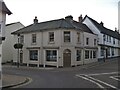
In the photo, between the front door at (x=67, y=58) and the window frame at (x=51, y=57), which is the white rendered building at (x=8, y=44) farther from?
the front door at (x=67, y=58)

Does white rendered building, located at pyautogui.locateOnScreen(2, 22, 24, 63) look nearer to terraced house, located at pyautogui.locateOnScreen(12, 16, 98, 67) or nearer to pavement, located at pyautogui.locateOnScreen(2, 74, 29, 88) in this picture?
terraced house, located at pyautogui.locateOnScreen(12, 16, 98, 67)

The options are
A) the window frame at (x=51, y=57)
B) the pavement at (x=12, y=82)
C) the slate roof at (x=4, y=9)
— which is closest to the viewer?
the pavement at (x=12, y=82)

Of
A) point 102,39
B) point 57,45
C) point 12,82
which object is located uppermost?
point 102,39

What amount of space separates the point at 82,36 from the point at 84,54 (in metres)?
2.95

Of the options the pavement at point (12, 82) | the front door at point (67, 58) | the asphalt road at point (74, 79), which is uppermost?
the front door at point (67, 58)

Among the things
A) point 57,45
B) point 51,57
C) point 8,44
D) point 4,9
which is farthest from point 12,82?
point 8,44

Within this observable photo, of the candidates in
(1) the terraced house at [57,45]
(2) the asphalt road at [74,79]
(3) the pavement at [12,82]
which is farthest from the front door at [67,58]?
(3) the pavement at [12,82]

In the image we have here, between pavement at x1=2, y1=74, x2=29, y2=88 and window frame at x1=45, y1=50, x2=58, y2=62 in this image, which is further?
window frame at x1=45, y1=50, x2=58, y2=62

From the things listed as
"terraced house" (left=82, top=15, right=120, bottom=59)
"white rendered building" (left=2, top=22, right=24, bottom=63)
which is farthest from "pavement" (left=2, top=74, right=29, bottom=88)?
"white rendered building" (left=2, top=22, right=24, bottom=63)

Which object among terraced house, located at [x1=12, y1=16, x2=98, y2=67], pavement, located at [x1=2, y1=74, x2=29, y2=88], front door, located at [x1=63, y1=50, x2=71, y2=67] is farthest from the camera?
terraced house, located at [x1=12, y1=16, x2=98, y2=67]

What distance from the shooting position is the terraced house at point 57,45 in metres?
33.8

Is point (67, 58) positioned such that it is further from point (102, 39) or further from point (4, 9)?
point (4, 9)

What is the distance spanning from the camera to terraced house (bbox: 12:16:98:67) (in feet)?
111

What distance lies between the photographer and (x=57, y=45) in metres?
33.9
